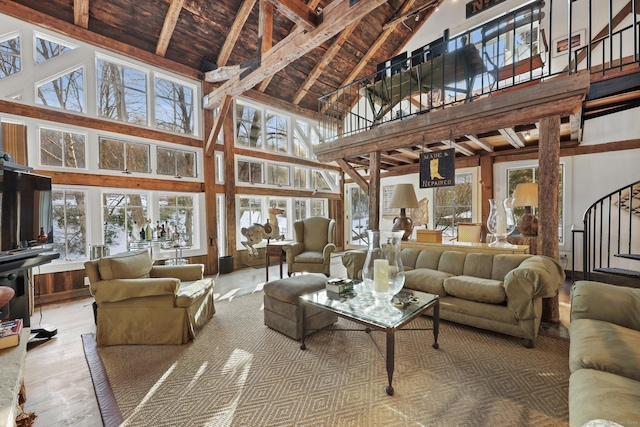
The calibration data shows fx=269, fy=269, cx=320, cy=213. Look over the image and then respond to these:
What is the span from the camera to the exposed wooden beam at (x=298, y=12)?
3068mm

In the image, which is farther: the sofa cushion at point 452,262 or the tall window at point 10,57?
the tall window at point 10,57

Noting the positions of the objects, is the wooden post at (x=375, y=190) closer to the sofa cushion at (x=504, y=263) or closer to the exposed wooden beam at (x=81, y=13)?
the sofa cushion at (x=504, y=263)

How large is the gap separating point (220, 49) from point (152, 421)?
5956 mm

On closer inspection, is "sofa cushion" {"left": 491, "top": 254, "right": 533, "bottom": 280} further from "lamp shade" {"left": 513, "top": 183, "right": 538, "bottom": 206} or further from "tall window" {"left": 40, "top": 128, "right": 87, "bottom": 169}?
"tall window" {"left": 40, "top": 128, "right": 87, "bottom": 169}

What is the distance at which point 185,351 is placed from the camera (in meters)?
2.37

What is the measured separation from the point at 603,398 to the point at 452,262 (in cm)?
220

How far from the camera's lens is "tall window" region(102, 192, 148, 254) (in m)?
4.29

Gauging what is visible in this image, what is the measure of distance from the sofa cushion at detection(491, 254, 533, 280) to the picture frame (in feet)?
13.3

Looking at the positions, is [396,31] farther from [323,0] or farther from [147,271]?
[147,271]

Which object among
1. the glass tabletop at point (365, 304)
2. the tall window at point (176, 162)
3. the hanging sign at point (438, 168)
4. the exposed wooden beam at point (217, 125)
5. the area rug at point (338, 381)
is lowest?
the area rug at point (338, 381)

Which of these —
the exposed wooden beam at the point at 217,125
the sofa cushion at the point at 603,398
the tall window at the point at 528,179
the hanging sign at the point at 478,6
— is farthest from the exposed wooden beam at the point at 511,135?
the exposed wooden beam at the point at 217,125

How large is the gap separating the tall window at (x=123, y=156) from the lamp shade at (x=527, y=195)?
18.6ft

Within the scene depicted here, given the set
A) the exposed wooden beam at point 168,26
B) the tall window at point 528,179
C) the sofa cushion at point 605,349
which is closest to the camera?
the sofa cushion at point 605,349

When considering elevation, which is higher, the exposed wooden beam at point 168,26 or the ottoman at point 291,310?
the exposed wooden beam at point 168,26
